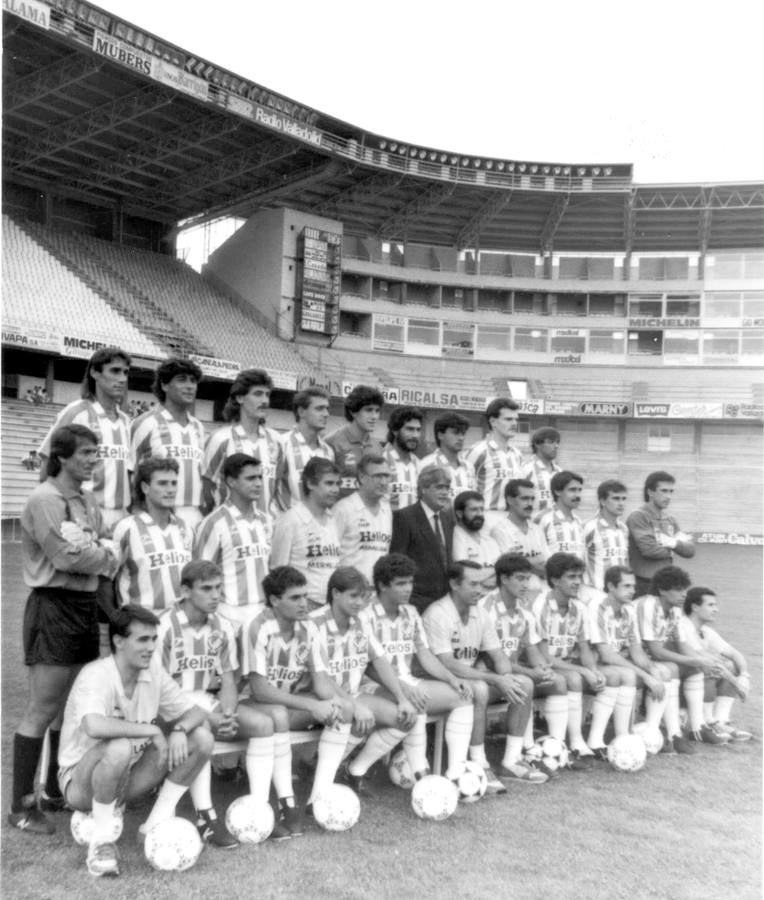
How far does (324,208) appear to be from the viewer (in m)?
31.0

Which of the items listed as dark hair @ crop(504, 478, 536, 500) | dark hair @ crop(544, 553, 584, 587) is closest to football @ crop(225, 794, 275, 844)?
dark hair @ crop(544, 553, 584, 587)

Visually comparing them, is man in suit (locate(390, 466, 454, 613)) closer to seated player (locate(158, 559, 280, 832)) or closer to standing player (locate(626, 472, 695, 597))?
seated player (locate(158, 559, 280, 832))

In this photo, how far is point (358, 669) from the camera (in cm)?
471

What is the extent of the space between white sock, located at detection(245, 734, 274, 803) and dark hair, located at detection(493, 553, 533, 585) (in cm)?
191

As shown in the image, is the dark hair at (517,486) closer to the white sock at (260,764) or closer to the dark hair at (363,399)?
the dark hair at (363,399)

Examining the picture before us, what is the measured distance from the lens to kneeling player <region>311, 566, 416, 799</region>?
179 inches

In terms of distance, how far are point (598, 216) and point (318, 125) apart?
11787 mm

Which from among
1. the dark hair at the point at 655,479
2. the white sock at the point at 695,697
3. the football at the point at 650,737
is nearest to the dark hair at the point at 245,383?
the dark hair at the point at 655,479

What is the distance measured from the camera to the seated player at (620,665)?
18.1 feet

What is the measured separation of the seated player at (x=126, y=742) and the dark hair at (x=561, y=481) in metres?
3.33

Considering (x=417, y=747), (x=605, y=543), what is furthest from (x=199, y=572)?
(x=605, y=543)

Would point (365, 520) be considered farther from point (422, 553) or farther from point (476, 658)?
point (476, 658)

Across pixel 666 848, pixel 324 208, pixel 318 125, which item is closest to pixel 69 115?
pixel 318 125

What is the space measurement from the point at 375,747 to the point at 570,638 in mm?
1746
